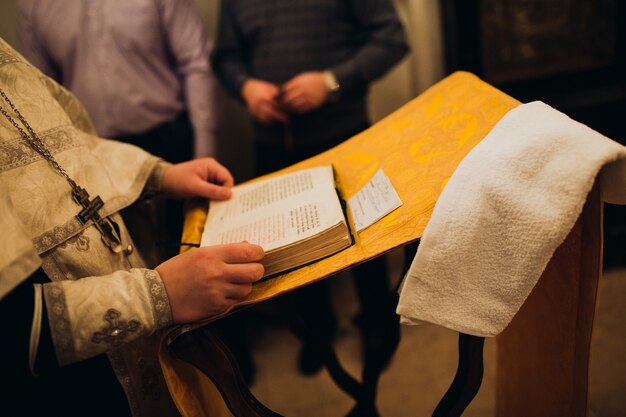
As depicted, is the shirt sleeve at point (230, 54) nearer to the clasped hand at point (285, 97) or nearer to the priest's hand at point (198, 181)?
the clasped hand at point (285, 97)

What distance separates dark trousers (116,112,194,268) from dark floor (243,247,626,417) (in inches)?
26.9

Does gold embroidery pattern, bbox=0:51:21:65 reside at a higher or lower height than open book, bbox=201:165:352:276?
higher

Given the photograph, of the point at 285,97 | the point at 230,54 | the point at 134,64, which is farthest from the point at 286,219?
the point at 230,54

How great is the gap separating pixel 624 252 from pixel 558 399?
50.8 inches

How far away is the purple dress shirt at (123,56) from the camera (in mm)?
1379

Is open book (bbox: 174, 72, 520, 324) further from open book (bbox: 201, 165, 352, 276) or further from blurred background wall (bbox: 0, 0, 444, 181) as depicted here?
blurred background wall (bbox: 0, 0, 444, 181)

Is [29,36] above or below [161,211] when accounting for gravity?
above

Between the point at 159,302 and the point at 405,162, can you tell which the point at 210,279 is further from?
the point at 405,162

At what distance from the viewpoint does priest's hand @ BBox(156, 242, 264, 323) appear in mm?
636

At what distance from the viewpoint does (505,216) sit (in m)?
0.59

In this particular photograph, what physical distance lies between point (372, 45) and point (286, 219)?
968 millimetres

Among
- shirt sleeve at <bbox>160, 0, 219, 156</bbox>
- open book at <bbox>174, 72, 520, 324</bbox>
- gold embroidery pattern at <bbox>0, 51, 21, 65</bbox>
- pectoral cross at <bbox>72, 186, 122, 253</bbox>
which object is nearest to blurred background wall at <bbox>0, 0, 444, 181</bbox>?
shirt sleeve at <bbox>160, 0, 219, 156</bbox>

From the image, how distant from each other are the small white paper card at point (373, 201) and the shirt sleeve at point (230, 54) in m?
0.90

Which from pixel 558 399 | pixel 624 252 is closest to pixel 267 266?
pixel 558 399
